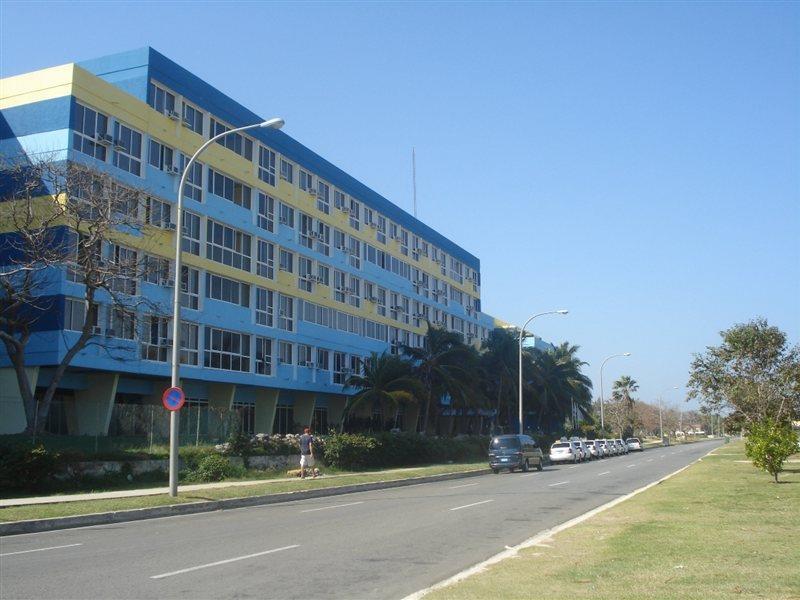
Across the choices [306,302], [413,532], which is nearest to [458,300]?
[306,302]

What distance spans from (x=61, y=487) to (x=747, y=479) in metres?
21.9

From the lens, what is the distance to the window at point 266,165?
43031 mm

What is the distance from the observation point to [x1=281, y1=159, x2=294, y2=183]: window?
45616 millimetres

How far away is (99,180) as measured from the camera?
87.6 ft

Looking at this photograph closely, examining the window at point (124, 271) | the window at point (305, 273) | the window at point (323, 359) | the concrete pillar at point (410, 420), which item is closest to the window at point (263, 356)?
the window at point (305, 273)

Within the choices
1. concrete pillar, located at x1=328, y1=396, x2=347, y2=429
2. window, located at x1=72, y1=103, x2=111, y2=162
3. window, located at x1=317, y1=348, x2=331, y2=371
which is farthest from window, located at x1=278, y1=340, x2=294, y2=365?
window, located at x1=72, y1=103, x2=111, y2=162

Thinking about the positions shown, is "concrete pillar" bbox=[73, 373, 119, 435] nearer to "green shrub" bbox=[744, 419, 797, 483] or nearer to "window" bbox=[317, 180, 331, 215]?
"window" bbox=[317, 180, 331, 215]

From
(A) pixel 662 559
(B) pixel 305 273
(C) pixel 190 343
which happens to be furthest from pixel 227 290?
(A) pixel 662 559

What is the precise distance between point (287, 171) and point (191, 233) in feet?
36.2

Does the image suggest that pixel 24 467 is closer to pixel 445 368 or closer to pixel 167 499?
pixel 167 499

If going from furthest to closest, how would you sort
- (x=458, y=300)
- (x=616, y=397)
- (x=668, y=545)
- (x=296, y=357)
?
(x=616, y=397) → (x=458, y=300) → (x=296, y=357) → (x=668, y=545)

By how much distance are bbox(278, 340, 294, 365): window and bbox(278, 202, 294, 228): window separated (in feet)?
22.2

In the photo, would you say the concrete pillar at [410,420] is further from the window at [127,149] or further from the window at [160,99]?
the window at [127,149]

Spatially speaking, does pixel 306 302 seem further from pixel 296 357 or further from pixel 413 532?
pixel 413 532
